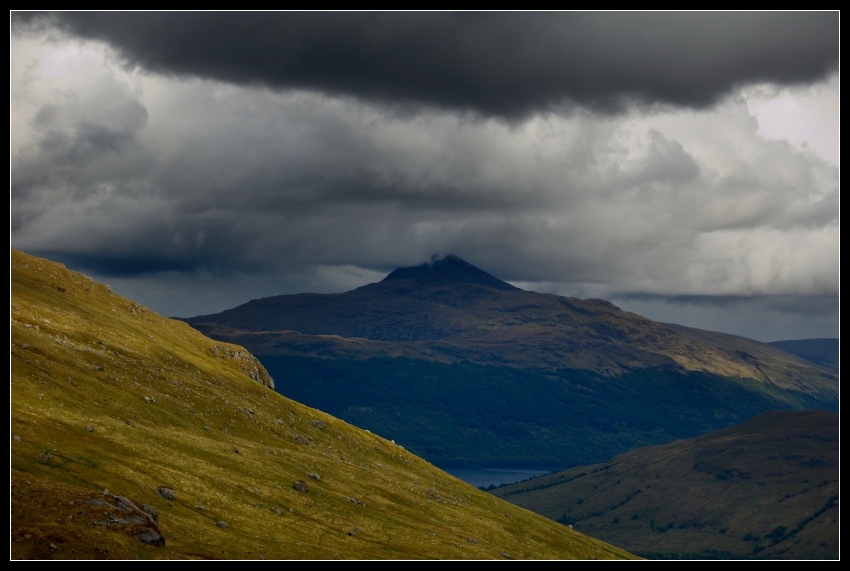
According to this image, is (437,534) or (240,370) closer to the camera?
(437,534)

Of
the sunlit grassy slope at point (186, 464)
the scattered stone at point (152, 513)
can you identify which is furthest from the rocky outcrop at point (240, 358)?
the scattered stone at point (152, 513)

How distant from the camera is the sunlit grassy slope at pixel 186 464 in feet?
255

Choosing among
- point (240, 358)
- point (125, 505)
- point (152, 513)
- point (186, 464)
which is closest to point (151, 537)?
point (125, 505)

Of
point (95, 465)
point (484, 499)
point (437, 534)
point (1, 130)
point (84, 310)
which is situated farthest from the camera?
point (484, 499)

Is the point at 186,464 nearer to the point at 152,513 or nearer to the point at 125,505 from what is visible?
the point at 152,513

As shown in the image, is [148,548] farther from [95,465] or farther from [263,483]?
[263,483]

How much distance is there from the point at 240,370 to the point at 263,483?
76.5 m

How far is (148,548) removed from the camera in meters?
74.0

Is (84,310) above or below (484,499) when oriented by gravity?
above

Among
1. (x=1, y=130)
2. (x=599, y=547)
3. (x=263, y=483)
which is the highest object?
(x=1, y=130)

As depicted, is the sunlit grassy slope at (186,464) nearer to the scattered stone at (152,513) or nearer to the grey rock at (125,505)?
the grey rock at (125,505)

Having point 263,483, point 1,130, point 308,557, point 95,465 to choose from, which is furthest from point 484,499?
point 1,130

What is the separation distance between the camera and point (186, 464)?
106 metres

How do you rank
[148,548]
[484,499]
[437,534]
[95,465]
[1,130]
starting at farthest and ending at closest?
[484,499], [437,534], [95,465], [148,548], [1,130]
